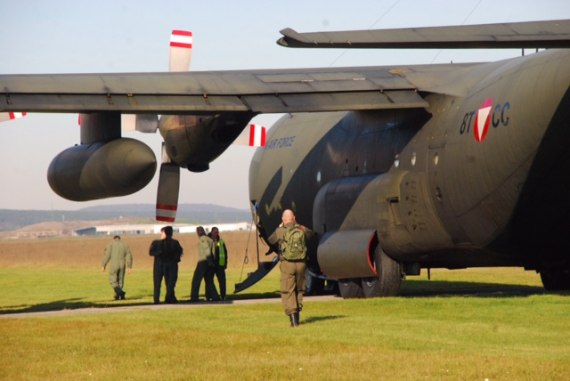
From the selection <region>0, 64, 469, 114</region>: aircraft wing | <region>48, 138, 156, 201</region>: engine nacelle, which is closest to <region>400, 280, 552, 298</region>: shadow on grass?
<region>0, 64, 469, 114</region>: aircraft wing

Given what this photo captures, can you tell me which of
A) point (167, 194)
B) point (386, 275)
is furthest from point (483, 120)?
point (167, 194)

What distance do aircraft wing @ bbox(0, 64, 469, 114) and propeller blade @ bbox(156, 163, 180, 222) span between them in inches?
138

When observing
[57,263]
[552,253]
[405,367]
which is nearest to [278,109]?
[552,253]

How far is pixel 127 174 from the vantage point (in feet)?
73.9

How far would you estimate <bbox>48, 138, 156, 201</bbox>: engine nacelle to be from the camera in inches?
885

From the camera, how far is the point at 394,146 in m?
24.1

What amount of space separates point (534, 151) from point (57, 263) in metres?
58.9

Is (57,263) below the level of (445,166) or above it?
below

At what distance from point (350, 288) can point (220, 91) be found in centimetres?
605

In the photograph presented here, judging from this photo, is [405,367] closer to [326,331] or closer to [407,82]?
[326,331]

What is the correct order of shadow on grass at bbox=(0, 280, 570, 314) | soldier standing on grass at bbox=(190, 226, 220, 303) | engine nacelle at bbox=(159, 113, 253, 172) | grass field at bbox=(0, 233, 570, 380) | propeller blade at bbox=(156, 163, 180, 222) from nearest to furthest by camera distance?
grass field at bbox=(0, 233, 570, 380) → engine nacelle at bbox=(159, 113, 253, 172) → shadow on grass at bbox=(0, 280, 570, 314) → propeller blade at bbox=(156, 163, 180, 222) → soldier standing on grass at bbox=(190, 226, 220, 303)

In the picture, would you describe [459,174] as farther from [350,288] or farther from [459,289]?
[459,289]

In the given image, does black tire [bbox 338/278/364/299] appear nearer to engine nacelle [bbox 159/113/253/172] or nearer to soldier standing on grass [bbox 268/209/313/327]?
engine nacelle [bbox 159/113/253/172]

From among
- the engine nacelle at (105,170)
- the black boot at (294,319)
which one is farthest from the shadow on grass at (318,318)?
the engine nacelle at (105,170)
